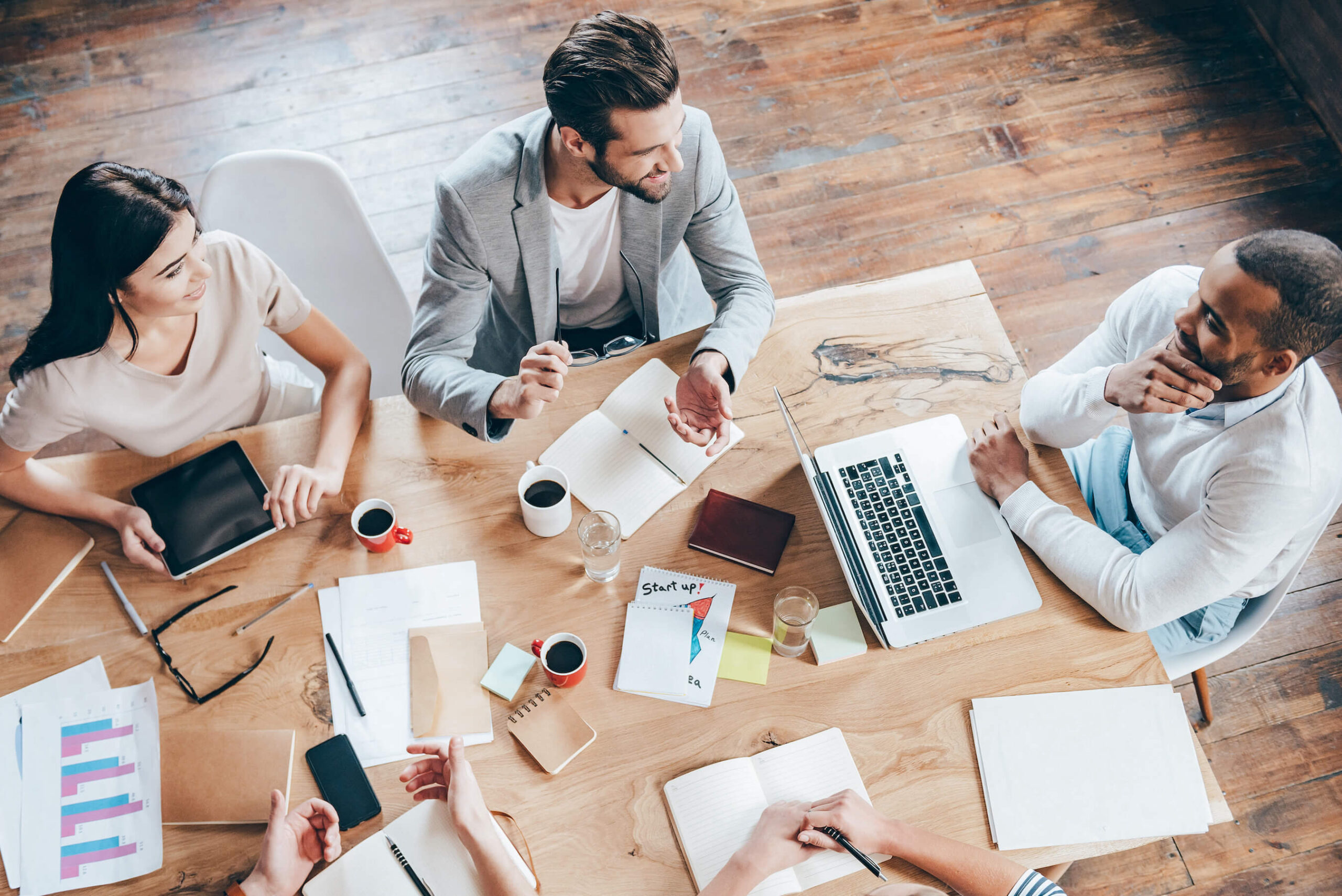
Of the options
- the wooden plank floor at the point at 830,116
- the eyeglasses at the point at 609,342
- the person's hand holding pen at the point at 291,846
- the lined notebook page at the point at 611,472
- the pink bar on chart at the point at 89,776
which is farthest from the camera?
the wooden plank floor at the point at 830,116

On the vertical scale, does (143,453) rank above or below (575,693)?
above

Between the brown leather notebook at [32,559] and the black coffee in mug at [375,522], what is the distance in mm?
469

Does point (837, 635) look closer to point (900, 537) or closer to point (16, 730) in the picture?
point (900, 537)

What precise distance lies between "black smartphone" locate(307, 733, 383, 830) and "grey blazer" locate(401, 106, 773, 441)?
1.85 ft

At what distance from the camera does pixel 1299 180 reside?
3033 millimetres

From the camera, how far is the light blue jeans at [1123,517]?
1645 mm

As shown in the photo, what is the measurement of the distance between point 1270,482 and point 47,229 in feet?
11.5

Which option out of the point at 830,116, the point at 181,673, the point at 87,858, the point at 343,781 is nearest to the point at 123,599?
the point at 181,673

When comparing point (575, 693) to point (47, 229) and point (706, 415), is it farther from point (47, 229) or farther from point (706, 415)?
point (47, 229)

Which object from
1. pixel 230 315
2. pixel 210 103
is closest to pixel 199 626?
pixel 230 315

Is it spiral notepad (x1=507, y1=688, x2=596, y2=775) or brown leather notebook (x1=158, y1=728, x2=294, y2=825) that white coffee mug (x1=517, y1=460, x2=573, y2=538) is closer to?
spiral notepad (x1=507, y1=688, x2=596, y2=775)

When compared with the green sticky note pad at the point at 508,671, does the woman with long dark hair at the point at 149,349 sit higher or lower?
higher

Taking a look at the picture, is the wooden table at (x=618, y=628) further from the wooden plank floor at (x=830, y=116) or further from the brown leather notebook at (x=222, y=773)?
the wooden plank floor at (x=830, y=116)

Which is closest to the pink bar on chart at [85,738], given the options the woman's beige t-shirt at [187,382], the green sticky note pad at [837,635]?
the woman's beige t-shirt at [187,382]
